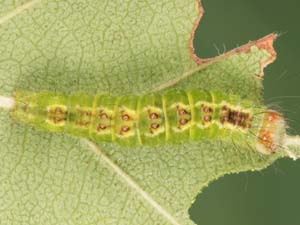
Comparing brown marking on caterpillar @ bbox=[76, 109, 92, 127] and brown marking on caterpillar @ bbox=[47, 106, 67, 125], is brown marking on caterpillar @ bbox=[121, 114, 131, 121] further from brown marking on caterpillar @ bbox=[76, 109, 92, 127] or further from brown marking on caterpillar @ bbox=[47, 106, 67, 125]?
brown marking on caterpillar @ bbox=[47, 106, 67, 125]

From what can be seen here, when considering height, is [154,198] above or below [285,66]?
below

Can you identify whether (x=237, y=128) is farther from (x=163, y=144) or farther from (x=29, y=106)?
(x=29, y=106)

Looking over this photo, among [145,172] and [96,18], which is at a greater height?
[96,18]

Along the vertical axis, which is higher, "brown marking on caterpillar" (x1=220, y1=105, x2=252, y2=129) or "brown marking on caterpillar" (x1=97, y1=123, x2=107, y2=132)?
"brown marking on caterpillar" (x1=220, y1=105, x2=252, y2=129)

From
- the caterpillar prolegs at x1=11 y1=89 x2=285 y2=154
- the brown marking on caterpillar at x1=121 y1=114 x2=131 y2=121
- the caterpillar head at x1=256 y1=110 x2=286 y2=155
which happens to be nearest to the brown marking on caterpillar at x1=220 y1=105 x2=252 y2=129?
the caterpillar prolegs at x1=11 y1=89 x2=285 y2=154

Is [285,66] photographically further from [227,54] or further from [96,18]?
[96,18]

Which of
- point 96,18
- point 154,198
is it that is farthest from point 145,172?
point 96,18
